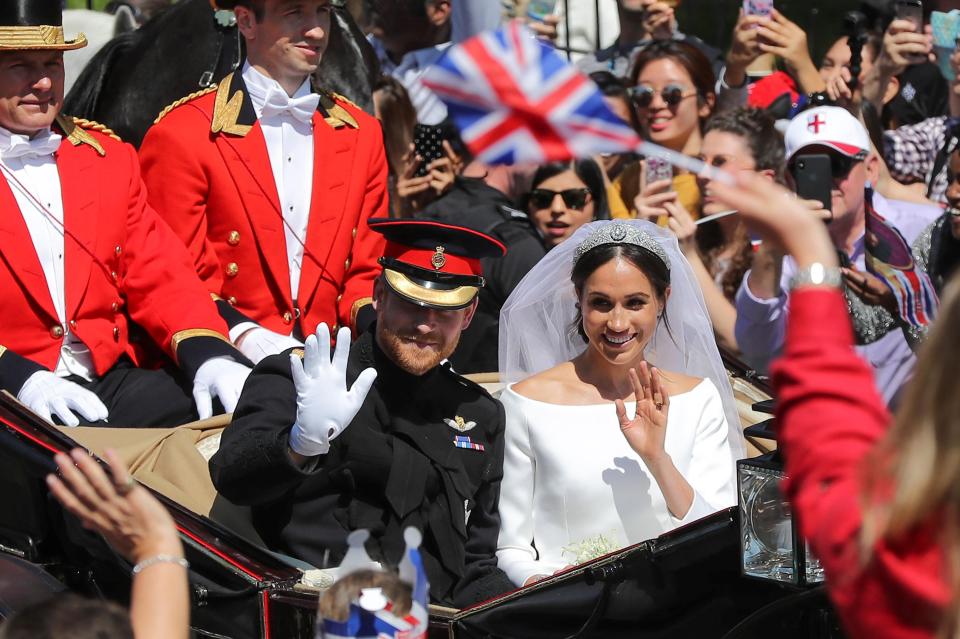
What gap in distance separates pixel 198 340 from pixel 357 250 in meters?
0.75

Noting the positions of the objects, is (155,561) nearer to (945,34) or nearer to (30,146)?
(30,146)

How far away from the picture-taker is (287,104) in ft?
15.0

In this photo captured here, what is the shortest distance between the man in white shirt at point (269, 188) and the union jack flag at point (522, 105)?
2.05 metres

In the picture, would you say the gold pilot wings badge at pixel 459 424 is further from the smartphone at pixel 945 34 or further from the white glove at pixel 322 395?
the smartphone at pixel 945 34

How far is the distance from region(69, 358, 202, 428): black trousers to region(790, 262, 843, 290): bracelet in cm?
258

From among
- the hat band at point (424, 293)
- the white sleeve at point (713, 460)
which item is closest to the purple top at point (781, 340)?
the white sleeve at point (713, 460)

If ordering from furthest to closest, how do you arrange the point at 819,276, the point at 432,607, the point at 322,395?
the point at 322,395 < the point at 432,607 < the point at 819,276

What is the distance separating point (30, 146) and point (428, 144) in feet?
5.66

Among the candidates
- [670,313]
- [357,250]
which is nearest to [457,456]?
[670,313]

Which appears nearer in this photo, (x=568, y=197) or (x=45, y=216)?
(x=45, y=216)

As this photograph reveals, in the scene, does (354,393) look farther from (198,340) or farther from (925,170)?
(925,170)

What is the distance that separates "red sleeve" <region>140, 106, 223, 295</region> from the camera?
175 inches

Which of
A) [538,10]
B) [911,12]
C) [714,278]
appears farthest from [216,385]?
[911,12]

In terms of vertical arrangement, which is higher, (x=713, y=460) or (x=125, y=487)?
(x=713, y=460)
